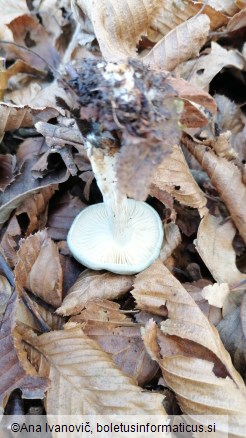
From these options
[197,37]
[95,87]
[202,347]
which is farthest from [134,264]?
[197,37]

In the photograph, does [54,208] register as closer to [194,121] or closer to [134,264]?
[134,264]

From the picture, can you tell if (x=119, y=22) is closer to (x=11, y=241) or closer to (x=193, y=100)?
(x=193, y=100)

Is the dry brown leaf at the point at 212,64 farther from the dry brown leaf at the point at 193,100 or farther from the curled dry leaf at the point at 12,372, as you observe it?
the curled dry leaf at the point at 12,372

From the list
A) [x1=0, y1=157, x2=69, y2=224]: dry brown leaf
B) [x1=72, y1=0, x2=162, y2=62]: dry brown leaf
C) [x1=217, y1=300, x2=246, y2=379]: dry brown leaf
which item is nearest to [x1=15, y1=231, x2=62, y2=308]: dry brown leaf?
[x1=0, y1=157, x2=69, y2=224]: dry brown leaf

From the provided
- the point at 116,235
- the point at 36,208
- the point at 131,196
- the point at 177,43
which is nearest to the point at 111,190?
the point at 131,196

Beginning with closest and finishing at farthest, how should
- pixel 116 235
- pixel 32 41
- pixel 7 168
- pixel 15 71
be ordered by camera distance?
pixel 116 235, pixel 7 168, pixel 15 71, pixel 32 41

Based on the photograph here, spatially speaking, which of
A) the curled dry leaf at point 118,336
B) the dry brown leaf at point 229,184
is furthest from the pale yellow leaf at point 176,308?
the dry brown leaf at point 229,184
